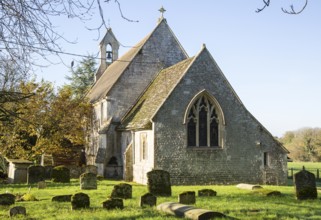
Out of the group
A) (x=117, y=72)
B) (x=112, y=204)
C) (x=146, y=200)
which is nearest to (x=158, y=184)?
(x=146, y=200)

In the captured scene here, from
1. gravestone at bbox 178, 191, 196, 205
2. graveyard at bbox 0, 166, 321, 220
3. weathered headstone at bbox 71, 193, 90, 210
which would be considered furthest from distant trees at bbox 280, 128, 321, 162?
weathered headstone at bbox 71, 193, 90, 210

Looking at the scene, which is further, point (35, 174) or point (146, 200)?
point (35, 174)

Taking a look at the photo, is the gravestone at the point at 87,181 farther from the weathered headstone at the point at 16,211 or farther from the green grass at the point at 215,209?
the weathered headstone at the point at 16,211

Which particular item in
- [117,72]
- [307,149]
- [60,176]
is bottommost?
[60,176]

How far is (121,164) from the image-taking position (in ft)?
83.1

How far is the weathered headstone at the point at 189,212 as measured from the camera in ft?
31.1

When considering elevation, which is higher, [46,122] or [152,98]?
[152,98]

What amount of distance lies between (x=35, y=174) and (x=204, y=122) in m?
9.58

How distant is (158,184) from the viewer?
1552 cm

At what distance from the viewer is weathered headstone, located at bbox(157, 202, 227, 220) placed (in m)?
9.48

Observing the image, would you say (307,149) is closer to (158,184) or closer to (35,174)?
(35,174)

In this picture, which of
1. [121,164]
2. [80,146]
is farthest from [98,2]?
[80,146]

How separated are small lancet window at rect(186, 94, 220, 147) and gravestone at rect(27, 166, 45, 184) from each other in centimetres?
819

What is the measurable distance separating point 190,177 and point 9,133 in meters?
13.5
